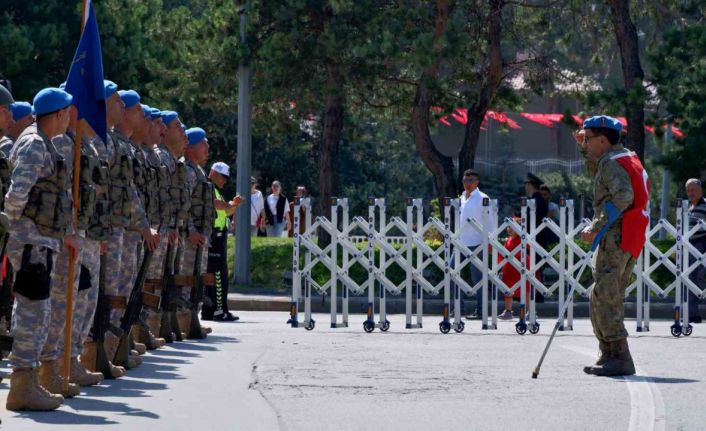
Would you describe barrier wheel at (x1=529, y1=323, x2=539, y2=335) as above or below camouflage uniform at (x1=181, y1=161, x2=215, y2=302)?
below

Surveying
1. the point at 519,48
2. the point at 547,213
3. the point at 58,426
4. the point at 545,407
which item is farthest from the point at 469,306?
the point at 58,426

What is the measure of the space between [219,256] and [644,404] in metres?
8.32

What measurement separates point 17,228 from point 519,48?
21672 mm

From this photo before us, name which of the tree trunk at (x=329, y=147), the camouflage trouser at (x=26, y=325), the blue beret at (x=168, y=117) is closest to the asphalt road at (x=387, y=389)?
the camouflage trouser at (x=26, y=325)

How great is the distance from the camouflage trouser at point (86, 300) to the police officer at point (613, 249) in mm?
→ 3915

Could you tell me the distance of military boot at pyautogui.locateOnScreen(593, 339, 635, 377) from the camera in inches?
500

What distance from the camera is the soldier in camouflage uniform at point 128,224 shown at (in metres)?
12.3

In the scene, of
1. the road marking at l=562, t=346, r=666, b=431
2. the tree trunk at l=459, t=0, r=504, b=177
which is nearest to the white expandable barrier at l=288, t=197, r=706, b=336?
the road marking at l=562, t=346, r=666, b=431

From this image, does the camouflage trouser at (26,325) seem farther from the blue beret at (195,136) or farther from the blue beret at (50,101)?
the blue beret at (195,136)

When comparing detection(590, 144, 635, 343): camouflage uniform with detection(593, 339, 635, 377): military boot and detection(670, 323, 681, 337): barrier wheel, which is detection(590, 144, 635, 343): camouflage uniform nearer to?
detection(593, 339, 635, 377): military boot

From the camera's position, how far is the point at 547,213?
2173 cm

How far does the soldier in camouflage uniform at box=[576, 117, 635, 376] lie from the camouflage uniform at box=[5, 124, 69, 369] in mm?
4683

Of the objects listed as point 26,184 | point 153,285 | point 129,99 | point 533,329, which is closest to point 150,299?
point 153,285

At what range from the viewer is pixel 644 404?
10.9 metres
